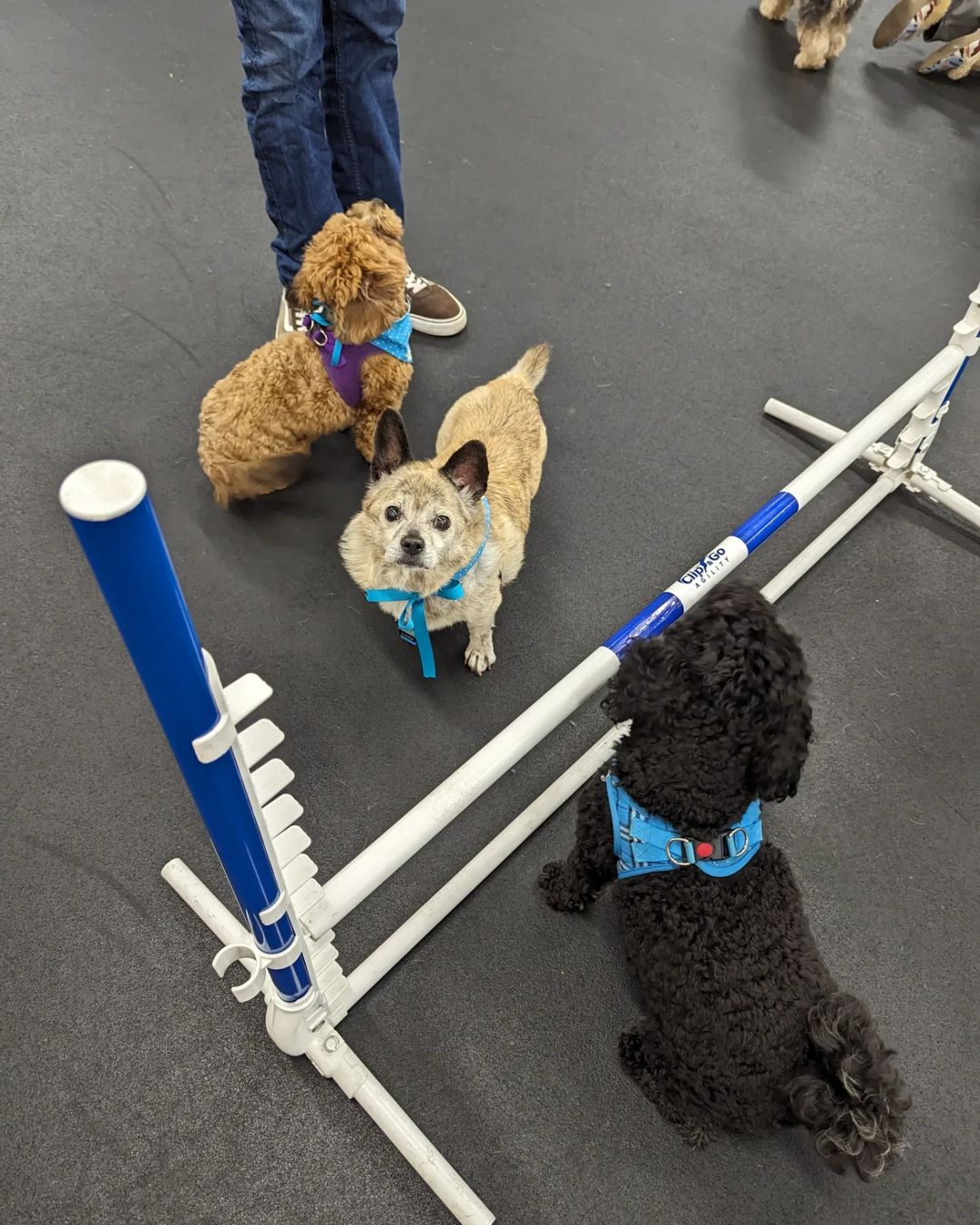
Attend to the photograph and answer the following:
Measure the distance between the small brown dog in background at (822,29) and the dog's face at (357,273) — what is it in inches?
108

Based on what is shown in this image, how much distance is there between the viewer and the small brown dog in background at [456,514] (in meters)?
1.60

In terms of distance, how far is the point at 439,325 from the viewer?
101 inches

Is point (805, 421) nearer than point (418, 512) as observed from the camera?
No

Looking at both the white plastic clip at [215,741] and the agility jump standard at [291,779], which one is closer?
the agility jump standard at [291,779]

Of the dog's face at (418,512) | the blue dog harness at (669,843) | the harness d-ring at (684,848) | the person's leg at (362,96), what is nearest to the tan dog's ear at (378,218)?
the person's leg at (362,96)

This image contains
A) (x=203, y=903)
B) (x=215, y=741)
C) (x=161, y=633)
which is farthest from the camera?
(x=203, y=903)

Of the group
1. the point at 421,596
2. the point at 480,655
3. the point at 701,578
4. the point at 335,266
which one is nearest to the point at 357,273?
the point at 335,266

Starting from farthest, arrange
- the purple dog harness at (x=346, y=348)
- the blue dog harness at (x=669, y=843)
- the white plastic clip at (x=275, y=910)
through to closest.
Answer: the purple dog harness at (x=346, y=348) < the blue dog harness at (x=669, y=843) < the white plastic clip at (x=275, y=910)

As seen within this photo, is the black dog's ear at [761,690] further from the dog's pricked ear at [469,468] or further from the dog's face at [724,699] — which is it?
the dog's pricked ear at [469,468]

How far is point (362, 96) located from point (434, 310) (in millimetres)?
613

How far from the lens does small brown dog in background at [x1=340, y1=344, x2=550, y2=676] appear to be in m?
1.60

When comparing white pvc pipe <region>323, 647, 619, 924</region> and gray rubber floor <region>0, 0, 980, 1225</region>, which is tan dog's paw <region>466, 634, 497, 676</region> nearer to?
gray rubber floor <region>0, 0, 980, 1225</region>

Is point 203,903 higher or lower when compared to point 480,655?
lower

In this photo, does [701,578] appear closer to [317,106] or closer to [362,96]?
[317,106]
